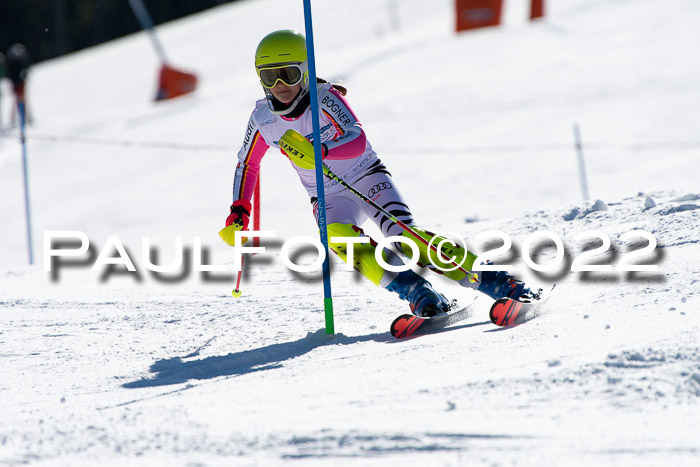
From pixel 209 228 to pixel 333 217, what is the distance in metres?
6.36

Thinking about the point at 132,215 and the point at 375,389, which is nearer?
the point at 375,389

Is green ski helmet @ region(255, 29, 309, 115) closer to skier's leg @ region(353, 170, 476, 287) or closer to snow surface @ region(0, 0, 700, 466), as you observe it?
skier's leg @ region(353, 170, 476, 287)

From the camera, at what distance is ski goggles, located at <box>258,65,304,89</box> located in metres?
4.62

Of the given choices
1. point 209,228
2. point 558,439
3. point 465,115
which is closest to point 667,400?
point 558,439

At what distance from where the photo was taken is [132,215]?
12070mm

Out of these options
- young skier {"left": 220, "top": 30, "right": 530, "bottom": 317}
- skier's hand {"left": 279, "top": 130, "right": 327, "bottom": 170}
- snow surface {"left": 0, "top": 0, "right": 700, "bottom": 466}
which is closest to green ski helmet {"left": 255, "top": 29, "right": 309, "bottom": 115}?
young skier {"left": 220, "top": 30, "right": 530, "bottom": 317}

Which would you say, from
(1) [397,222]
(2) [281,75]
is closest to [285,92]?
(2) [281,75]

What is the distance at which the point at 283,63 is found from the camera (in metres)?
4.61

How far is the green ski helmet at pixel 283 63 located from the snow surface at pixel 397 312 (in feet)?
4.30

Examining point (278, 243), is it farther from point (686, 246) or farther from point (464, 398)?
point (464, 398)

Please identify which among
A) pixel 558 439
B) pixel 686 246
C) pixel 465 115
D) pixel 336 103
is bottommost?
pixel 558 439

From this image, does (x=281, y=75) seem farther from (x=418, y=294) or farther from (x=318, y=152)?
(x=418, y=294)

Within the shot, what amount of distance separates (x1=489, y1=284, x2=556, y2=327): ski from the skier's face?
1.57 m

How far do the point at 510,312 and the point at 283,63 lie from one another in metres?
1.76
